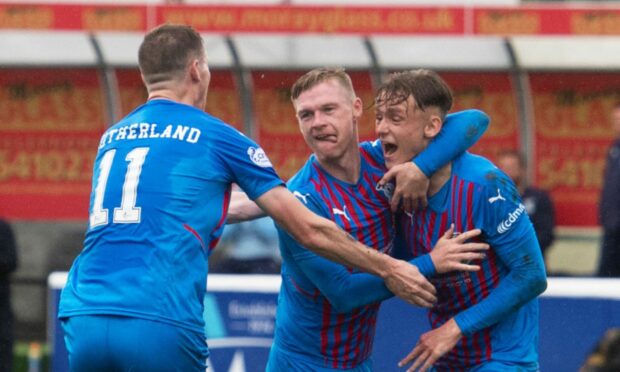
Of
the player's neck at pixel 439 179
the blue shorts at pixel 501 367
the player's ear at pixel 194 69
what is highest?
the player's ear at pixel 194 69

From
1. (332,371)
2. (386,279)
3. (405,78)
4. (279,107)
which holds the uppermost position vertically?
(279,107)

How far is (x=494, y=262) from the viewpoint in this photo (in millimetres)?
5047

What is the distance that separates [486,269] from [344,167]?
0.68 meters

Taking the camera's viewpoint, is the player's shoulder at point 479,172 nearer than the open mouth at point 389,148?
Yes

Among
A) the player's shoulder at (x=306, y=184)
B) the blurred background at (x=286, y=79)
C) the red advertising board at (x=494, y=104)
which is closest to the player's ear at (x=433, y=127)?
the player's shoulder at (x=306, y=184)

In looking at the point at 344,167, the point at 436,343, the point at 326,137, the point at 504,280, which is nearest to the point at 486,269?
the point at 504,280

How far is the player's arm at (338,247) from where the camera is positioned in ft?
15.5

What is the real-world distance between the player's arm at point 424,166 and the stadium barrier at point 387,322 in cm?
255

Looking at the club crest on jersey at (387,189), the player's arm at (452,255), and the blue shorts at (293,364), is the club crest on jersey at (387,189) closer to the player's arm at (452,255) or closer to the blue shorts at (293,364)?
the player's arm at (452,255)

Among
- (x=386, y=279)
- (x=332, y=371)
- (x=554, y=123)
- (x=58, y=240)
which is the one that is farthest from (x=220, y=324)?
(x=554, y=123)

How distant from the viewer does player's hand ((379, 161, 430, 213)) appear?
16.3ft

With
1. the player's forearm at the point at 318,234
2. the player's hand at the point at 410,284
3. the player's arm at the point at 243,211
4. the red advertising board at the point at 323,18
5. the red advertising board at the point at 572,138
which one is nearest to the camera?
the player's forearm at the point at 318,234

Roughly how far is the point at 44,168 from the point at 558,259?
185 inches

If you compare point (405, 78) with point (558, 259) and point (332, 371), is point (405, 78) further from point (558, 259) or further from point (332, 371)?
point (558, 259)
